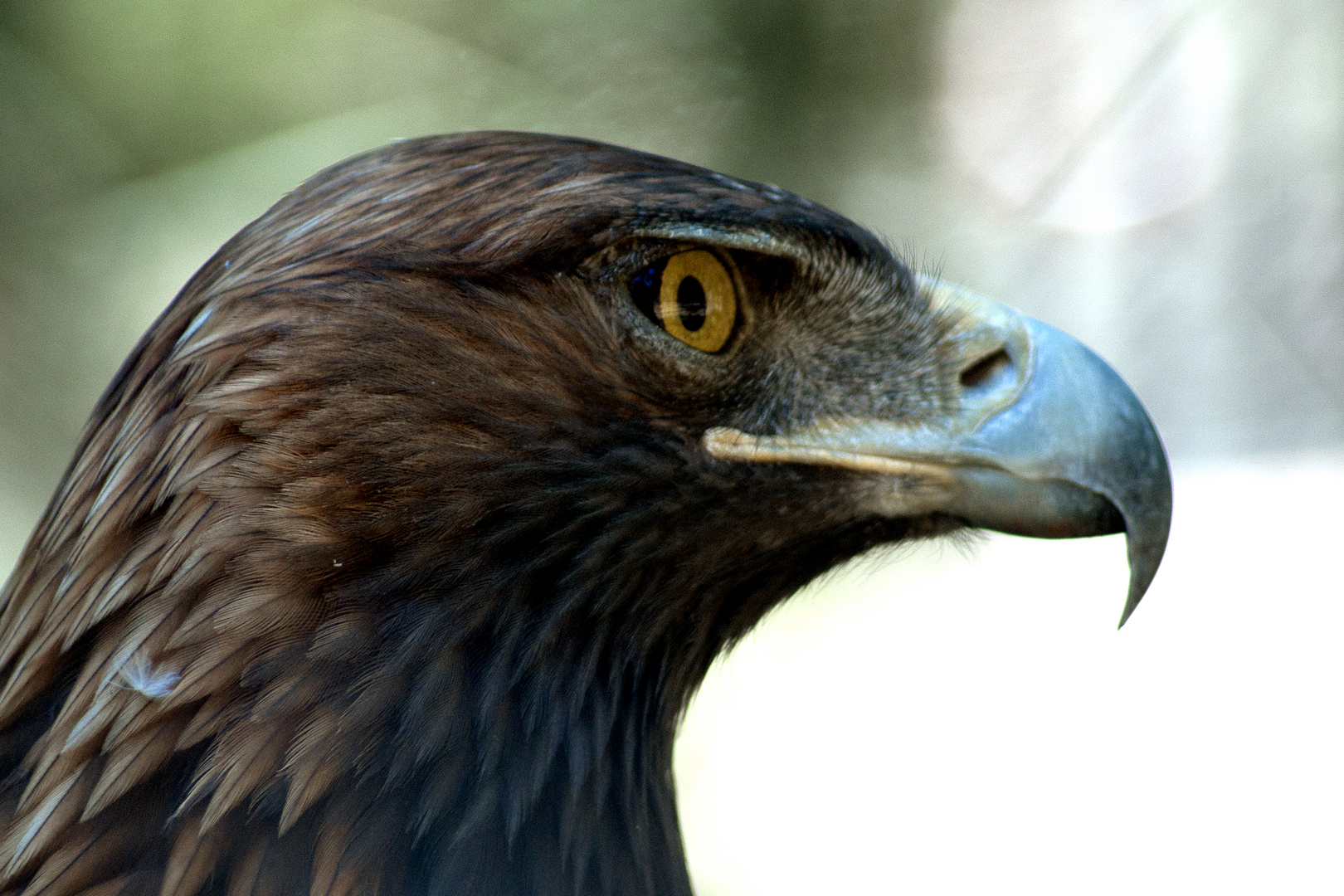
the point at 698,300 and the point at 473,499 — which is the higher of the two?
the point at 698,300

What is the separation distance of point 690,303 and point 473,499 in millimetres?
288

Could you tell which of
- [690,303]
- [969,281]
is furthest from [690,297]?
[969,281]

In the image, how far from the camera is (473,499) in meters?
1.08

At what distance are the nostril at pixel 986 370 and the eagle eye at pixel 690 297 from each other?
0.26 m

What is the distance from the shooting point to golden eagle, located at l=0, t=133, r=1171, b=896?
39.6 inches

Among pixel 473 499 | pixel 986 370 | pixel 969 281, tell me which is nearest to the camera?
pixel 473 499

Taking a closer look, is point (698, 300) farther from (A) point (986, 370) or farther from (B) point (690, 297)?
(A) point (986, 370)

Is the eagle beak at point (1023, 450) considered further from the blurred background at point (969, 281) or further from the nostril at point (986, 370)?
the blurred background at point (969, 281)

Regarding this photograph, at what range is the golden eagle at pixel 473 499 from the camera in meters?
1.01

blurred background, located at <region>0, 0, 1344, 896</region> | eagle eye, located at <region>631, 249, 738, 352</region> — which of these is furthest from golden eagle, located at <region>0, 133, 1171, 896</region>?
blurred background, located at <region>0, 0, 1344, 896</region>

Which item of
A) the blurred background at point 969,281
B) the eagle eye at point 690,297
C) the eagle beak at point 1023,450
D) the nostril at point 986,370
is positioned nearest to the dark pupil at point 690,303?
the eagle eye at point 690,297

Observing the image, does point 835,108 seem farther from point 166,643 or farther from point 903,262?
point 166,643

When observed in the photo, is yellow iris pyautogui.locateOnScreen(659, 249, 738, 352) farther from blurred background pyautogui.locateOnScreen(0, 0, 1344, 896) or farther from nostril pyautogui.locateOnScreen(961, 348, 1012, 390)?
blurred background pyautogui.locateOnScreen(0, 0, 1344, 896)

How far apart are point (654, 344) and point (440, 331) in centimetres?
20
